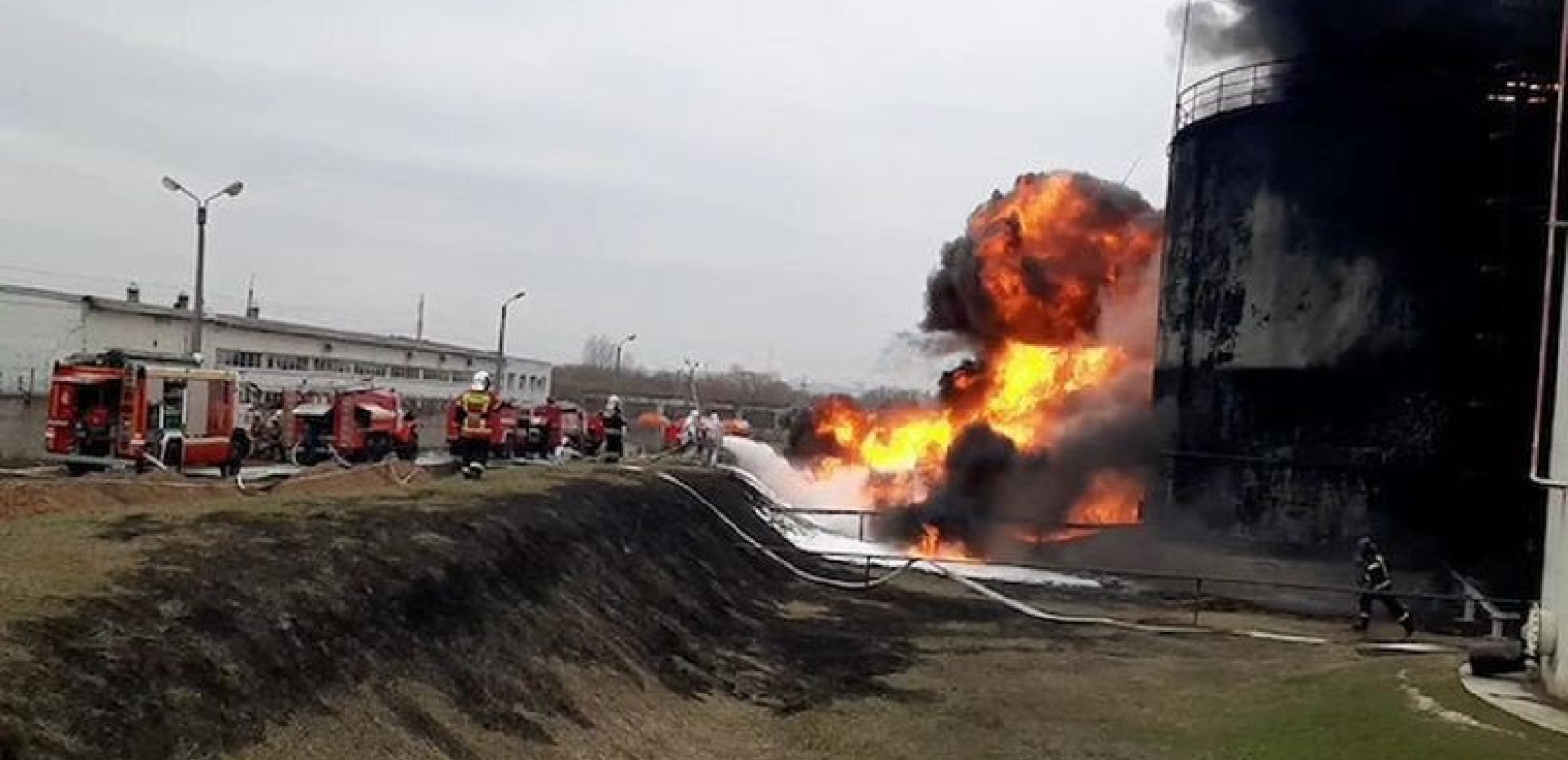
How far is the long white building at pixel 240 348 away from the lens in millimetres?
50562

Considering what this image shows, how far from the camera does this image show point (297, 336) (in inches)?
2857

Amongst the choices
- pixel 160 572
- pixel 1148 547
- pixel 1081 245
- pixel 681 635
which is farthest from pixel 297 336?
pixel 160 572

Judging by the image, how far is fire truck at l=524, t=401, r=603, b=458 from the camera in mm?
46531

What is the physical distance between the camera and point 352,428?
38.0m

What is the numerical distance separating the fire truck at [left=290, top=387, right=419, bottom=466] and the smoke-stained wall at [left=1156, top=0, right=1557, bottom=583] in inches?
882

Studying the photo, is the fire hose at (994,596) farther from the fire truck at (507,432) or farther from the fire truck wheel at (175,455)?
the fire truck wheel at (175,455)

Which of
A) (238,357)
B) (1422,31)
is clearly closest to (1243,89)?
(1422,31)

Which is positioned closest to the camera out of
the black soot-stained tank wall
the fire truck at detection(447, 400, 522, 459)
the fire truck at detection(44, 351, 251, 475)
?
the fire truck at detection(44, 351, 251, 475)

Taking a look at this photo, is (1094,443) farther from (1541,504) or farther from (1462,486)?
(1541,504)

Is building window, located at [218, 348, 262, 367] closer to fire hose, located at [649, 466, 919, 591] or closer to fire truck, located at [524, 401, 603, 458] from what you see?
fire truck, located at [524, 401, 603, 458]

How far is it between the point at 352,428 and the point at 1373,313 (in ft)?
86.7

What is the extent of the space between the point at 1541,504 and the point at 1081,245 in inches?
648

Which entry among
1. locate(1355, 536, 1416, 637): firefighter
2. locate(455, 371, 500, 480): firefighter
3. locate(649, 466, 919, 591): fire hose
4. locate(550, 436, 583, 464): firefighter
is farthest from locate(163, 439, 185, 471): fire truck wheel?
locate(1355, 536, 1416, 637): firefighter

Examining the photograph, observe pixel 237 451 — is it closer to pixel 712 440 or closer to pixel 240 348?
pixel 712 440
